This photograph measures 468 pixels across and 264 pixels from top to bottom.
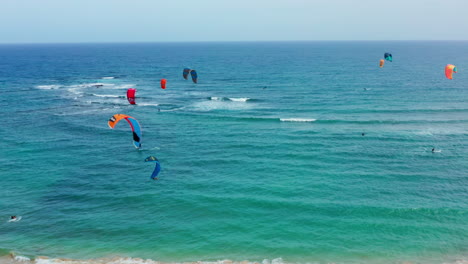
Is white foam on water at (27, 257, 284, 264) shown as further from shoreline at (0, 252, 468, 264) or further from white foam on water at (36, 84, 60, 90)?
white foam on water at (36, 84, 60, 90)

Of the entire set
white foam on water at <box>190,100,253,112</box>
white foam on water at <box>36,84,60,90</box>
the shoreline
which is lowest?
the shoreline

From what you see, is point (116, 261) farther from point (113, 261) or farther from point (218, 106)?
point (218, 106)

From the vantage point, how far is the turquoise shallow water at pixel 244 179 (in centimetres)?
2692

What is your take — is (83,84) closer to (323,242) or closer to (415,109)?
(415,109)

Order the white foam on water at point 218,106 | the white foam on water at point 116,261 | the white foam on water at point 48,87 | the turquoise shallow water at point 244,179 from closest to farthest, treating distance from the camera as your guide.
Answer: the white foam on water at point 116,261 → the turquoise shallow water at point 244,179 → the white foam on water at point 218,106 → the white foam on water at point 48,87

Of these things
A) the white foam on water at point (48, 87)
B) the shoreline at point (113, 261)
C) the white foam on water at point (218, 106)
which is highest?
the white foam on water at point (48, 87)

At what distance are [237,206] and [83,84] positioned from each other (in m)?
78.0

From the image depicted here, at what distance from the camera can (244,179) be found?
37.9m

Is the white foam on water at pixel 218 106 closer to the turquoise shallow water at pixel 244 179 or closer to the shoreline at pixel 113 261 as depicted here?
the turquoise shallow water at pixel 244 179

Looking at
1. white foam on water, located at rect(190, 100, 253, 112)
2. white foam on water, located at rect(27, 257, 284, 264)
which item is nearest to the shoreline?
white foam on water, located at rect(27, 257, 284, 264)

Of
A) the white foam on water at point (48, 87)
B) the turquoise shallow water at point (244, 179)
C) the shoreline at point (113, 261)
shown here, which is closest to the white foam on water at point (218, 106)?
the turquoise shallow water at point (244, 179)

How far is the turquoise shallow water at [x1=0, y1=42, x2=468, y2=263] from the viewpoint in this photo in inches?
1060

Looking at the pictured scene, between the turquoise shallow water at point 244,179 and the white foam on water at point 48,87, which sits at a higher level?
the white foam on water at point 48,87

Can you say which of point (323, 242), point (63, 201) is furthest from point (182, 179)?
point (323, 242)
